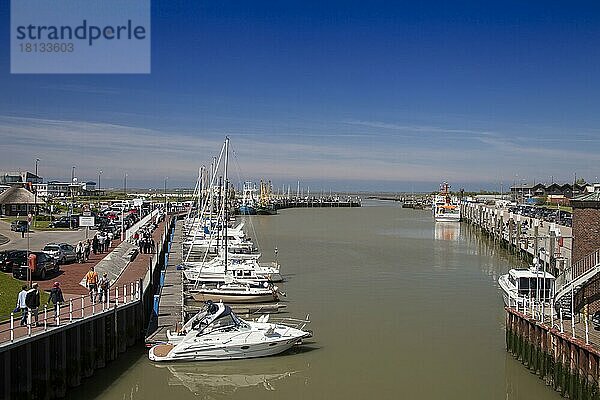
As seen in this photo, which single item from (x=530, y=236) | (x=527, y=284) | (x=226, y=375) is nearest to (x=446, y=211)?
(x=530, y=236)

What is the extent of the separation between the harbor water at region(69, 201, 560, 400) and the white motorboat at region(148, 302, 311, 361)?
1.34 ft

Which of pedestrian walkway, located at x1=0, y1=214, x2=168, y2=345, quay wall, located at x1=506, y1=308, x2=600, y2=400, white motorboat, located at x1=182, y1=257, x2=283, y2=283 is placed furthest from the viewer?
white motorboat, located at x1=182, y1=257, x2=283, y2=283

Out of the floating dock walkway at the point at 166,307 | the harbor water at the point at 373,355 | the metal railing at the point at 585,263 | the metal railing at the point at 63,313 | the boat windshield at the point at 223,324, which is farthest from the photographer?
the floating dock walkway at the point at 166,307

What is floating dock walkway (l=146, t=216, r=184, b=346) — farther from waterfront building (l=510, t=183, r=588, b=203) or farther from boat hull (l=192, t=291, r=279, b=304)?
waterfront building (l=510, t=183, r=588, b=203)

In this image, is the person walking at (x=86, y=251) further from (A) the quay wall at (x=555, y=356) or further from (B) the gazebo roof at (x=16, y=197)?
(B) the gazebo roof at (x=16, y=197)

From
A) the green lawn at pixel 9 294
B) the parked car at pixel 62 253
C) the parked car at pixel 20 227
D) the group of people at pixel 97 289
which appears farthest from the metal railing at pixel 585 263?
the parked car at pixel 20 227

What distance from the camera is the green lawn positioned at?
2438 cm

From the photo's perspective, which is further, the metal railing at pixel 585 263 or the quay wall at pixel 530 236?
the quay wall at pixel 530 236

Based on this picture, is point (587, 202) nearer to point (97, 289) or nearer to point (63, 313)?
point (97, 289)

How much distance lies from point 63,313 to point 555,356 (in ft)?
55.7

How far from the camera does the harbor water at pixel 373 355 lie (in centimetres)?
2372

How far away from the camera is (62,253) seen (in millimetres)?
39000

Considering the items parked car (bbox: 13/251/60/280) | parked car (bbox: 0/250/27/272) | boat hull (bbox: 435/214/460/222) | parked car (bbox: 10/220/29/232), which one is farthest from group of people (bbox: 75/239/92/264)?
boat hull (bbox: 435/214/460/222)

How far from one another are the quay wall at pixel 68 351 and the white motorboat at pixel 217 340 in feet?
5.96
